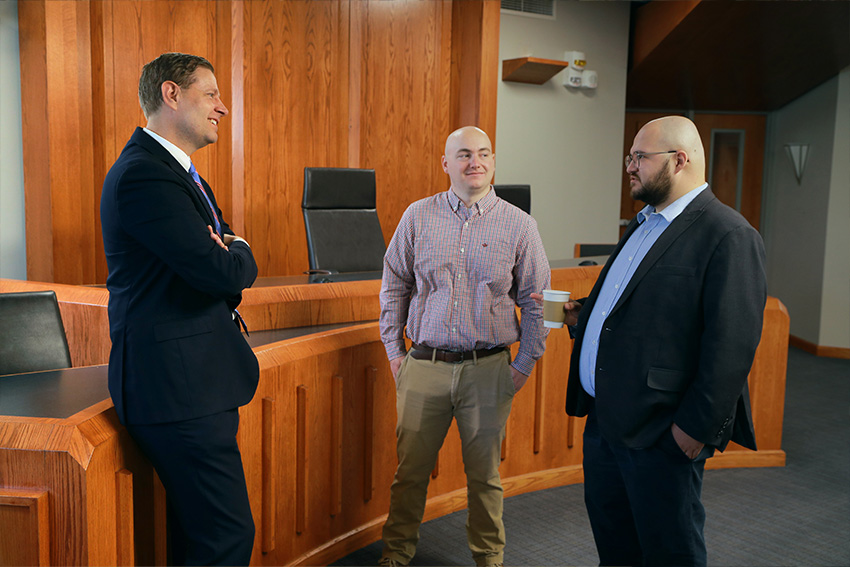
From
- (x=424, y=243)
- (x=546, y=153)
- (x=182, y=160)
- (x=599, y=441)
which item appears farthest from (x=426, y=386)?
(x=546, y=153)

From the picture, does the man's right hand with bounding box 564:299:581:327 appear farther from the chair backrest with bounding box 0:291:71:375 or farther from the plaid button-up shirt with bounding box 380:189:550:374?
the chair backrest with bounding box 0:291:71:375

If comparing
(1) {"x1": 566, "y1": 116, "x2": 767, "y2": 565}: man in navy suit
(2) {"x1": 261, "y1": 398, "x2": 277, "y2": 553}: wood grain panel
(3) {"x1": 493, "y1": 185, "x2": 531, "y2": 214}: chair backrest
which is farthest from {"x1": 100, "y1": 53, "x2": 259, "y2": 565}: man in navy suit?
(3) {"x1": 493, "y1": 185, "x2": 531, "y2": 214}: chair backrest

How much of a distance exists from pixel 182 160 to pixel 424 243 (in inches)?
35.1

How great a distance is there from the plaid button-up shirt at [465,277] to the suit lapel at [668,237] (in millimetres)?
609

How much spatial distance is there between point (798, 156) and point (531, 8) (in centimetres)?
291

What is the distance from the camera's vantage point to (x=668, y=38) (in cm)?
585

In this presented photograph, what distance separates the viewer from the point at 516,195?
4051mm

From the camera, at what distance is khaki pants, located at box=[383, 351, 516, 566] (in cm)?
226

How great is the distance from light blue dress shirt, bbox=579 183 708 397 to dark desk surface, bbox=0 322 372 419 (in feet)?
3.82

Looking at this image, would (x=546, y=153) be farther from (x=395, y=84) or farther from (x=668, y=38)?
(x=395, y=84)

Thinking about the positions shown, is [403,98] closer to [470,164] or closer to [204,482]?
[470,164]

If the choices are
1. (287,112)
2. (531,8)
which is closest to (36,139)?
(287,112)

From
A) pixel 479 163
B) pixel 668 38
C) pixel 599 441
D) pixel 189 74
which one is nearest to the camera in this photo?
pixel 189 74

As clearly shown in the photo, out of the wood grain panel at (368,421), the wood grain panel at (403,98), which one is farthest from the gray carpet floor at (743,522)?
the wood grain panel at (403,98)
